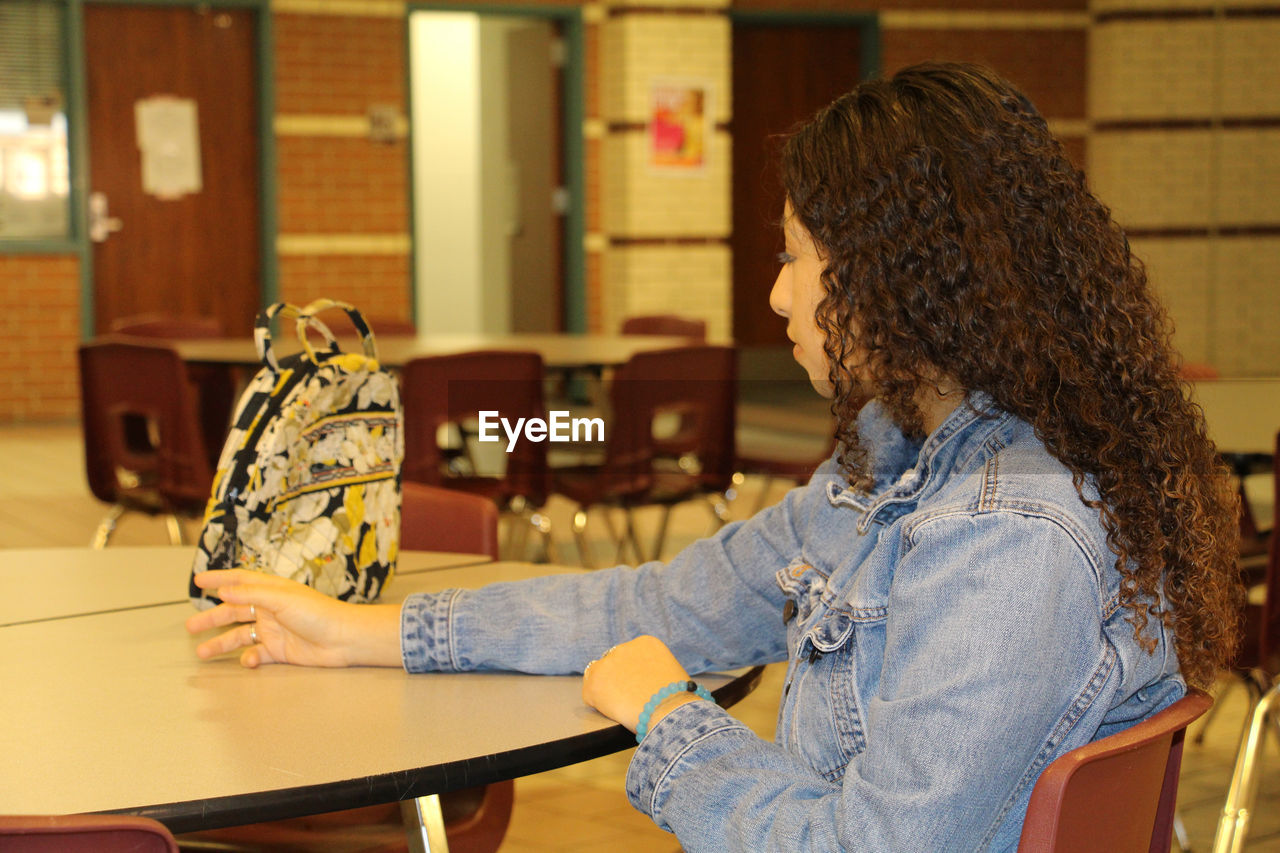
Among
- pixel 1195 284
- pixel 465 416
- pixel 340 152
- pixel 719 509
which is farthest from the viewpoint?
pixel 340 152

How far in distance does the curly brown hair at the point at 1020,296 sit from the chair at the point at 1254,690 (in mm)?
1045

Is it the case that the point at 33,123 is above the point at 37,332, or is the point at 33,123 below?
above

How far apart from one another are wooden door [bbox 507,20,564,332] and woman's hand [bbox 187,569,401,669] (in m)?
7.66

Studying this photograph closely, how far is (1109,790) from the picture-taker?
38.8 inches

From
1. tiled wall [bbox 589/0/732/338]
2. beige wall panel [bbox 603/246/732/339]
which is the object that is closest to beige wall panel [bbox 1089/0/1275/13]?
tiled wall [bbox 589/0/732/338]

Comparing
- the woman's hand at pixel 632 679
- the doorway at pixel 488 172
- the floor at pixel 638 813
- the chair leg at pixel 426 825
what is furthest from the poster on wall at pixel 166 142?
the woman's hand at pixel 632 679

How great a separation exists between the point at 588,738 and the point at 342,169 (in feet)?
25.4

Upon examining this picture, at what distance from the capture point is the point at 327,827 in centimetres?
165

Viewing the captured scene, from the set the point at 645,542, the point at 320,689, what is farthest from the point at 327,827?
the point at 645,542

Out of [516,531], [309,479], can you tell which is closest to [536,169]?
[516,531]

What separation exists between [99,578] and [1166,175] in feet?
21.5

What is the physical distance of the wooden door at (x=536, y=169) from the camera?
890 cm

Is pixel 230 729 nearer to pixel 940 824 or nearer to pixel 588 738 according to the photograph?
pixel 588 738

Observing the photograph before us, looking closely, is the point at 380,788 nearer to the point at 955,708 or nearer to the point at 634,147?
the point at 955,708
